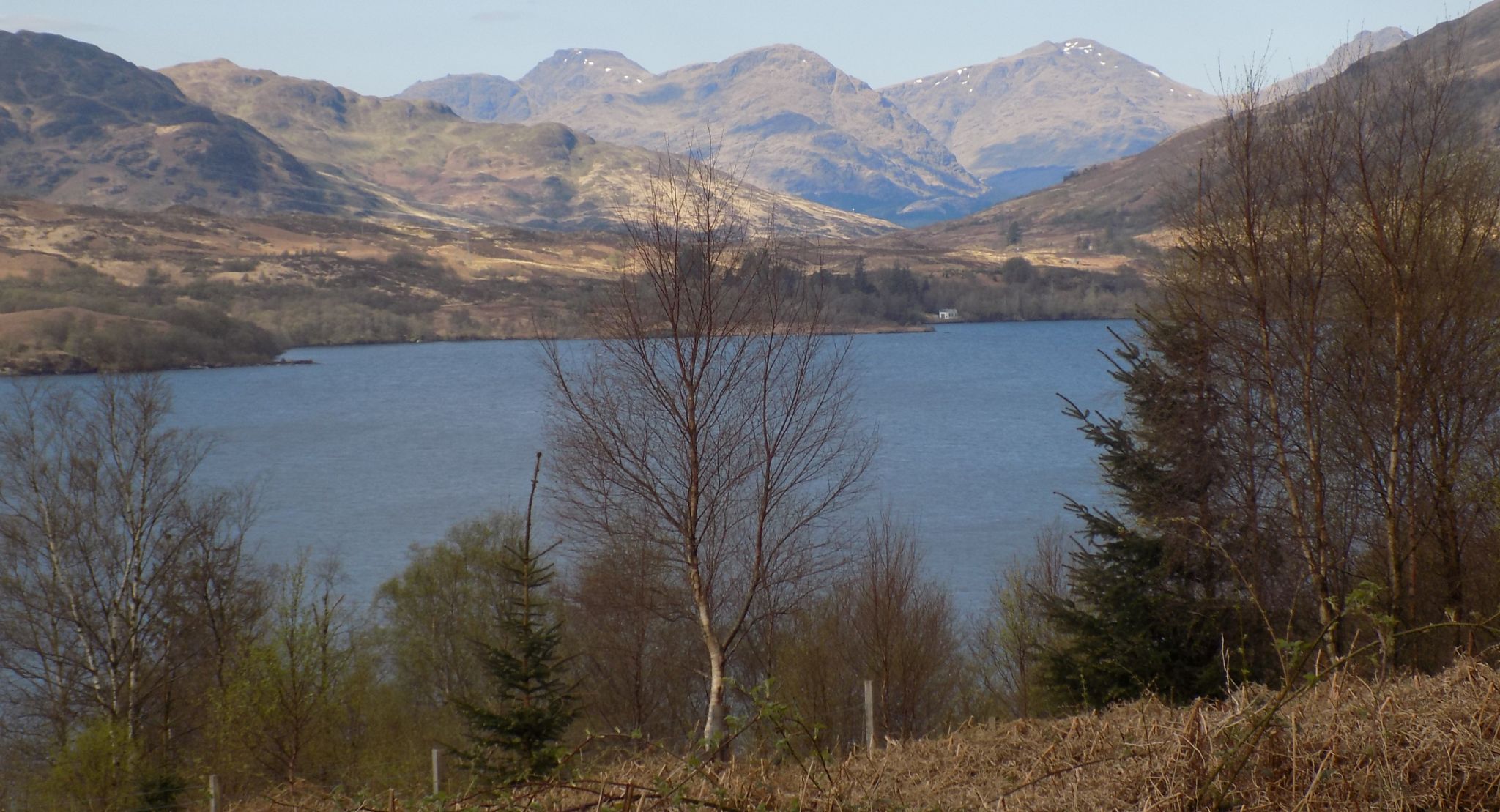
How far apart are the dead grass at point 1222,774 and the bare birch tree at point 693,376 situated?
674 cm

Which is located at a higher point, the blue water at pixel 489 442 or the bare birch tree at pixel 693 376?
the bare birch tree at pixel 693 376

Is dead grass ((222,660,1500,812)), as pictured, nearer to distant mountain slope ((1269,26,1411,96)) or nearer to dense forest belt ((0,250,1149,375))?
distant mountain slope ((1269,26,1411,96))

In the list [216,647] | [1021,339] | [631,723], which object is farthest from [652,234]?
[1021,339]

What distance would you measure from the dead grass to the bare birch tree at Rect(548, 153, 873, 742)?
674 centimetres

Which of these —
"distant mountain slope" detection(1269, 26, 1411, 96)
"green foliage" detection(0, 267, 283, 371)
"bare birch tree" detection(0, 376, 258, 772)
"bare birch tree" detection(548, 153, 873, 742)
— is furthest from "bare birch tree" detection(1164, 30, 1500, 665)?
"green foliage" detection(0, 267, 283, 371)

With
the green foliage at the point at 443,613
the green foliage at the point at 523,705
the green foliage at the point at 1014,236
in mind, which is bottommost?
the green foliage at the point at 443,613

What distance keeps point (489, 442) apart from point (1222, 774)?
64.7 meters

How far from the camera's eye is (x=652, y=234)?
11.0 m

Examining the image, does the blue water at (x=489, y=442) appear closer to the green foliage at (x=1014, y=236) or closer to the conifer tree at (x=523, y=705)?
the conifer tree at (x=523, y=705)

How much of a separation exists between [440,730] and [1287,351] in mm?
19422

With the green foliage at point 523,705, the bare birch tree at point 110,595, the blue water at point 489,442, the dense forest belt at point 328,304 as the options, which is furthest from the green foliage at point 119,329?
the green foliage at point 523,705

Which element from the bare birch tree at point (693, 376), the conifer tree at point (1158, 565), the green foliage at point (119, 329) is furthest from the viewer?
the green foliage at point (119, 329)

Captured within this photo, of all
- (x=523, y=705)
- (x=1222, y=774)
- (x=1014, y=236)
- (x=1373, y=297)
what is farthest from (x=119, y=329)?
(x=1014, y=236)

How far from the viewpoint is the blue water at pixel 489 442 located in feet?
142
